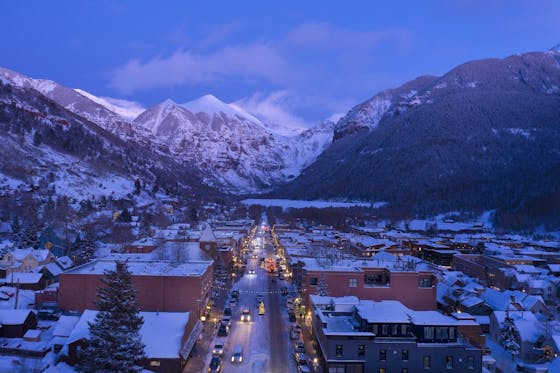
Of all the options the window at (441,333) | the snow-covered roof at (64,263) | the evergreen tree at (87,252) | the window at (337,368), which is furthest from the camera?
the evergreen tree at (87,252)

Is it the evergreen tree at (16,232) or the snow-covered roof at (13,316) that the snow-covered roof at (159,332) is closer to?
the snow-covered roof at (13,316)

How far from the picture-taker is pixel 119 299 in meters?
19.9

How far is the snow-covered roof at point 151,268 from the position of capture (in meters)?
32.2

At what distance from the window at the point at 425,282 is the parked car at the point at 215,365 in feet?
59.2

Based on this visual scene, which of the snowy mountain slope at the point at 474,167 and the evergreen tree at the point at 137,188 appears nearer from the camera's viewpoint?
the evergreen tree at the point at 137,188

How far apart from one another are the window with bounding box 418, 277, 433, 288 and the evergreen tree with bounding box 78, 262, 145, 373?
77.2ft

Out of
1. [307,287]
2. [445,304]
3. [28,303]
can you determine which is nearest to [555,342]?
[445,304]

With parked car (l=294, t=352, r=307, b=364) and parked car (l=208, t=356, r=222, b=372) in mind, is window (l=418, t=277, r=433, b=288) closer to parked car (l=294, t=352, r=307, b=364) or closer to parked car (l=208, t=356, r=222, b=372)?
parked car (l=294, t=352, r=307, b=364)

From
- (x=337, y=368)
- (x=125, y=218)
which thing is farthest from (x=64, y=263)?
(x=337, y=368)

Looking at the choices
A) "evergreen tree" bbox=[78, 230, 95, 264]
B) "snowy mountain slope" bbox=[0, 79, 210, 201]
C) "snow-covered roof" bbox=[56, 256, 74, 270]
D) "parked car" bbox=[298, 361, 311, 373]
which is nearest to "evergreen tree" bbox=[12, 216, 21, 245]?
"evergreen tree" bbox=[78, 230, 95, 264]

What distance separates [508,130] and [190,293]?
618ft

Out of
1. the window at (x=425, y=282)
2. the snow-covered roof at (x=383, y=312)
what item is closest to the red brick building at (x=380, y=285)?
the window at (x=425, y=282)

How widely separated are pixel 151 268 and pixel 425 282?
70.2 ft

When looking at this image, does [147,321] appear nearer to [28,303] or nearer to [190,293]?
[190,293]
